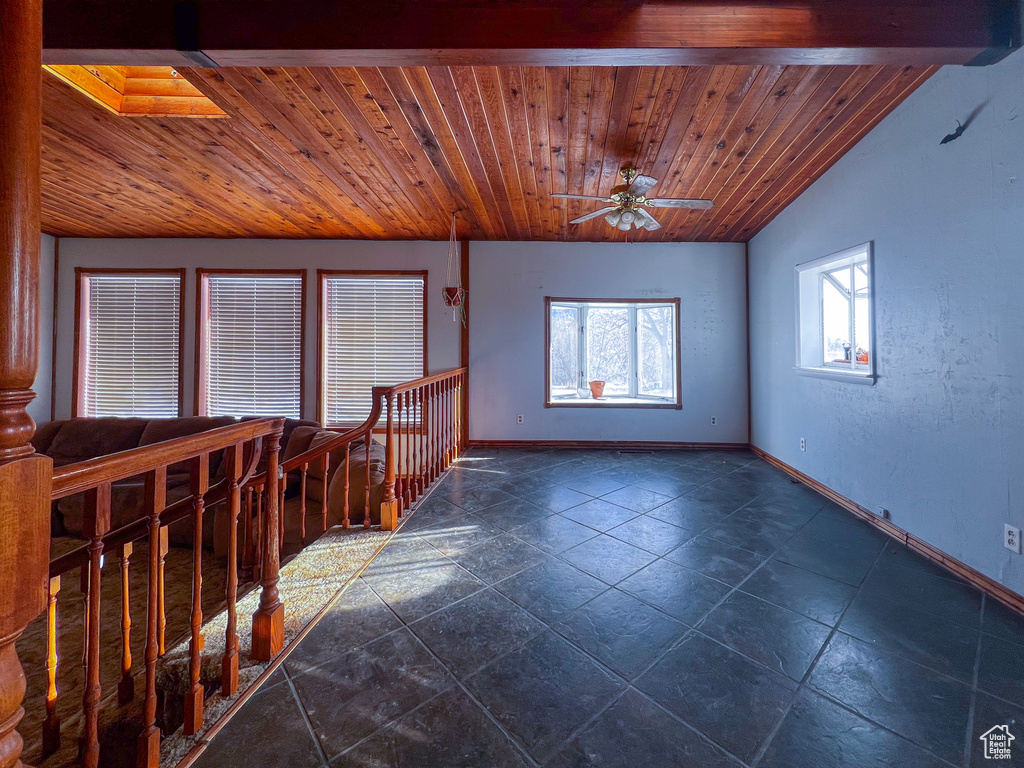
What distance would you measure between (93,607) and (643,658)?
176 cm

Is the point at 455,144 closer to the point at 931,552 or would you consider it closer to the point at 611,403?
the point at 611,403

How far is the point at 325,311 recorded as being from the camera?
5.20 m

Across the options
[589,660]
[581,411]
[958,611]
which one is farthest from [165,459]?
[581,411]

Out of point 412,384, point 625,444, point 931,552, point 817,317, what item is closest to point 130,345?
point 412,384

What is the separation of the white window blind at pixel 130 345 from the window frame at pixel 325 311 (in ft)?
5.69

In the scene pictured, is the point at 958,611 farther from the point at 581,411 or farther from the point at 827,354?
the point at 581,411

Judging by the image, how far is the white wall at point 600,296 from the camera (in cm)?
512

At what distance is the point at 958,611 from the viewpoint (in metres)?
1.92

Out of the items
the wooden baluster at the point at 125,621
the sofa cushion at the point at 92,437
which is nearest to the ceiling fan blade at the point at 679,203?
the wooden baluster at the point at 125,621

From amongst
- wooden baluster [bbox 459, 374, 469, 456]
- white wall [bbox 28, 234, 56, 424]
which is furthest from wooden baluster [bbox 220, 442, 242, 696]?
white wall [bbox 28, 234, 56, 424]

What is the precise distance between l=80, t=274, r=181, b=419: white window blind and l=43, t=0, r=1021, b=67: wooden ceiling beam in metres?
Answer: 3.91

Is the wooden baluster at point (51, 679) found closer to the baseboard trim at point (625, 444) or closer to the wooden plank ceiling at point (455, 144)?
the wooden plank ceiling at point (455, 144)

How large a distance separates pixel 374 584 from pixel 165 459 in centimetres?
132

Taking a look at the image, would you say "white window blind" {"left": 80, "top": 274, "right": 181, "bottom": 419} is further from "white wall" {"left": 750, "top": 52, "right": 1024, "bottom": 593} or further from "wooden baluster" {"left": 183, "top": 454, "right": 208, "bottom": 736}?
"white wall" {"left": 750, "top": 52, "right": 1024, "bottom": 593}
